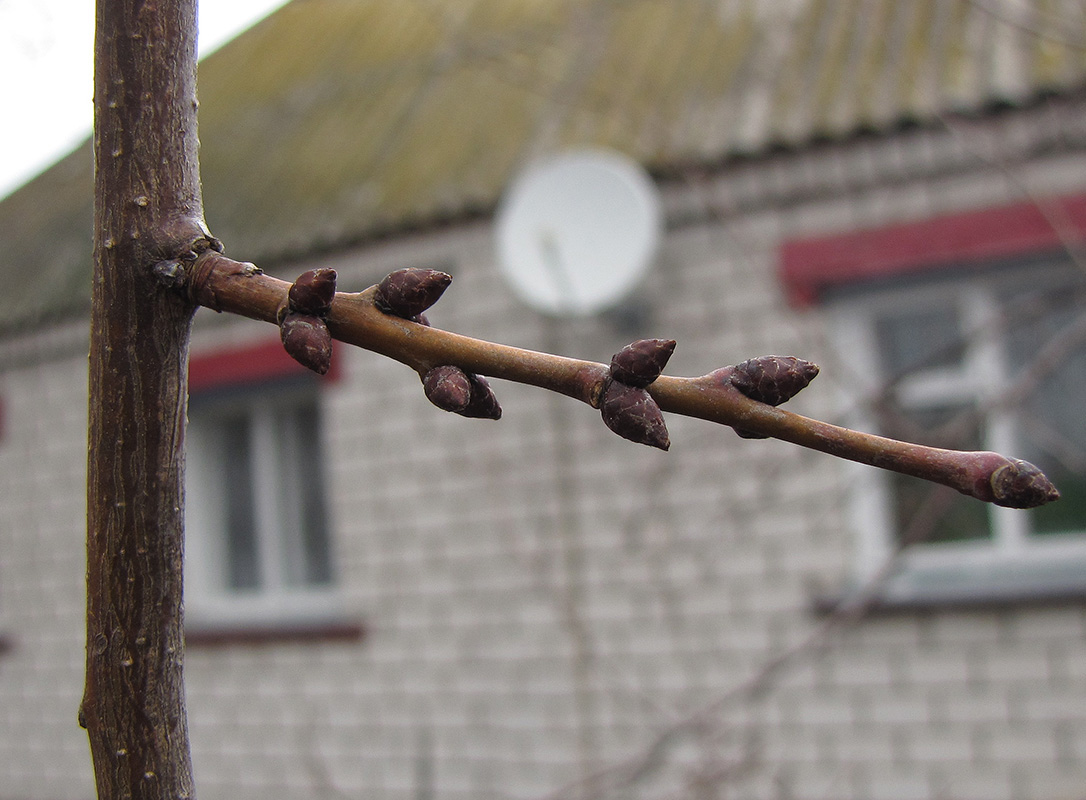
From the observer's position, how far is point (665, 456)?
490 centimetres

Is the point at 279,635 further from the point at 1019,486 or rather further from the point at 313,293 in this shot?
the point at 1019,486

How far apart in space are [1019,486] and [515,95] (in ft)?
18.7

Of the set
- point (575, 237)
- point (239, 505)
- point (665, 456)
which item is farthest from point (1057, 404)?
point (239, 505)

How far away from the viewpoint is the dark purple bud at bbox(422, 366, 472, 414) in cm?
53

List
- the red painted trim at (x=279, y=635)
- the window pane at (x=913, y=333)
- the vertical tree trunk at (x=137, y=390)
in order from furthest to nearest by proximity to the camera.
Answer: the red painted trim at (x=279, y=635) → the window pane at (x=913, y=333) → the vertical tree trunk at (x=137, y=390)

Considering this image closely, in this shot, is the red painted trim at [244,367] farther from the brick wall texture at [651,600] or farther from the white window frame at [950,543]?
the white window frame at [950,543]

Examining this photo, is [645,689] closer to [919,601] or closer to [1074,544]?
[919,601]

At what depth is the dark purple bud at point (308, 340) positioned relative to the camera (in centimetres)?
55

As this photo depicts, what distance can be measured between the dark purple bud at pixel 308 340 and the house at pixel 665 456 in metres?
2.36

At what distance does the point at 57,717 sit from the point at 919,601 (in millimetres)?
5735

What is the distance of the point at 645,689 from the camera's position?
479 centimetres

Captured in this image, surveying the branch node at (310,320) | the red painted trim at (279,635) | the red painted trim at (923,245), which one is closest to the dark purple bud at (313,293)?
the branch node at (310,320)

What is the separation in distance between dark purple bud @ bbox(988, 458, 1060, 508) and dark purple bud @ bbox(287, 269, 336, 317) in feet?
1.15

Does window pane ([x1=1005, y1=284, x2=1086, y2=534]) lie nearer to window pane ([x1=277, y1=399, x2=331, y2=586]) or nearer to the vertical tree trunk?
window pane ([x1=277, y1=399, x2=331, y2=586])
